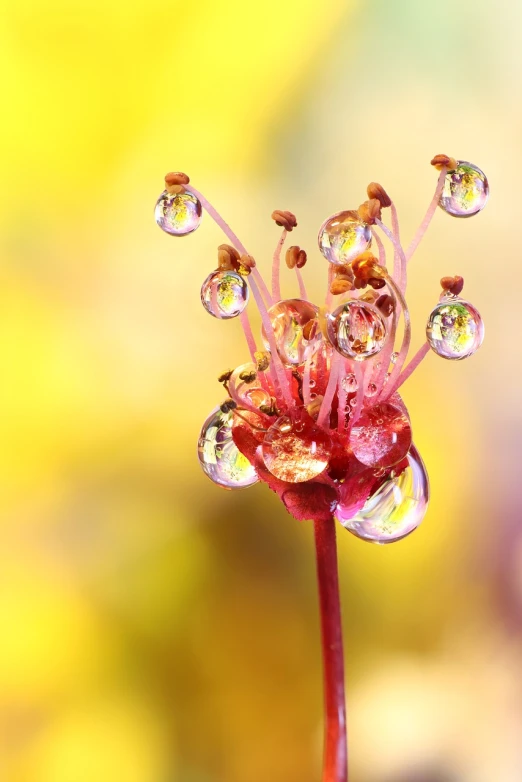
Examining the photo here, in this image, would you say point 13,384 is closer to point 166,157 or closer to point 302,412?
point 166,157

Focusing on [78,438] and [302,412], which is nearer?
[302,412]

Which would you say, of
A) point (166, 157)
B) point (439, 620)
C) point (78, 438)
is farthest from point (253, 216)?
point (439, 620)

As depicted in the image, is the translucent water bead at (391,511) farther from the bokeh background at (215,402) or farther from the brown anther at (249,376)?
the bokeh background at (215,402)

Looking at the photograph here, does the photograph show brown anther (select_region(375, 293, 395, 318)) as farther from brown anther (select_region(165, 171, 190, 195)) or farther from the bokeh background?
the bokeh background

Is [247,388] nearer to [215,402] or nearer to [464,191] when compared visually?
[464,191]

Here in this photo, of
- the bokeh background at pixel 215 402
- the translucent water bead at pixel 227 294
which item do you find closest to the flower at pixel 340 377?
the translucent water bead at pixel 227 294

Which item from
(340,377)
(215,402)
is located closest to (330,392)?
(340,377)

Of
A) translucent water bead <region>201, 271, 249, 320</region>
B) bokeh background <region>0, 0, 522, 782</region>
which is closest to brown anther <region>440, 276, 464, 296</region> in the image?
translucent water bead <region>201, 271, 249, 320</region>
